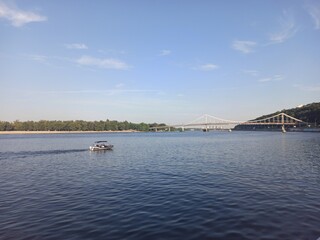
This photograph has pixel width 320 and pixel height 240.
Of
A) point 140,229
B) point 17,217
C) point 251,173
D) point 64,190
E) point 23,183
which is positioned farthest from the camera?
point 251,173

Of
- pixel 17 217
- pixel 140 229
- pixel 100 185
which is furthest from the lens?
pixel 100 185

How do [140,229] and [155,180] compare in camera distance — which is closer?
[140,229]

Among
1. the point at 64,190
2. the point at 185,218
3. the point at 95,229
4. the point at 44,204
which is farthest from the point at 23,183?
the point at 185,218

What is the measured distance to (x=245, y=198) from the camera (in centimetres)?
2078

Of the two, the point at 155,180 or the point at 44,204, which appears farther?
the point at 155,180

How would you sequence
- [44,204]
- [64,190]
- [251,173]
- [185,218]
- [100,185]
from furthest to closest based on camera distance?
[251,173]
[100,185]
[64,190]
[44,204]
[185,218]

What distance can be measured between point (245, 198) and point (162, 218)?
23.5 ft

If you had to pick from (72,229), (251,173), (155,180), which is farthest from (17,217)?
(251,173)

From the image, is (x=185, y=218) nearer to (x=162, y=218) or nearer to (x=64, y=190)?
(x=162, y=218)

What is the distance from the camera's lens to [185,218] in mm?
16531

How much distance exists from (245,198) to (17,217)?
47.9 ft

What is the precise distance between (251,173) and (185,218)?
17.0 m

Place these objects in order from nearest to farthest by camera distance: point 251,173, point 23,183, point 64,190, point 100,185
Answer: point 64,190
point 100,185
point 23,183
point 251,173

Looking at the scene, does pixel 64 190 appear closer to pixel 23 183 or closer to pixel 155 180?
pixel 23 183
